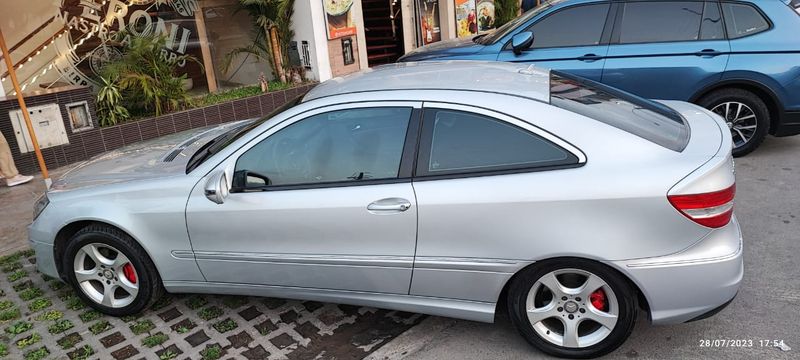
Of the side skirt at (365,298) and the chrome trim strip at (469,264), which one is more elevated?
the chrome trim strip at (469,264)

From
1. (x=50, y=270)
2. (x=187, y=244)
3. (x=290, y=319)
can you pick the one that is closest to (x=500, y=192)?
(x=290, y=319)

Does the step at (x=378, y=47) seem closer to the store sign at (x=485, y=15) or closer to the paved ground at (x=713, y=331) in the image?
the store sign at (x=485, y=15)

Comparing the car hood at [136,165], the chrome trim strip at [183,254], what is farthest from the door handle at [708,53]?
the chrome trim strip at [183,254]

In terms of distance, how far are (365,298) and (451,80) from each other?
1327 millimetres

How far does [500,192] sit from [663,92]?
12.5ft

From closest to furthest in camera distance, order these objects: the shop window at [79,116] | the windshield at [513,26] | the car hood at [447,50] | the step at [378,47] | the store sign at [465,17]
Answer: the windshield at [513,26], the car hood at [447,50], the shop window at [79,116], the step at [378,47], the store sign at [465,17]

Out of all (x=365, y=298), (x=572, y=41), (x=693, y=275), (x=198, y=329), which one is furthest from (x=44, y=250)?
(x=572, y=41)

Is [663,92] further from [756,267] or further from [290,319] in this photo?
[290,319]

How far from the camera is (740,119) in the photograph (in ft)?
19.4

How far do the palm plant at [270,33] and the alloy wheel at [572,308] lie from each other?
7198mm

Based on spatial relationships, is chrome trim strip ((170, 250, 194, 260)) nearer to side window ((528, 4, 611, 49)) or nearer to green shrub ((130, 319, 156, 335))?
green shrub ((130, 319, 156, 335))

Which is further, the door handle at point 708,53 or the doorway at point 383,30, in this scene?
the doorway at point 383,30

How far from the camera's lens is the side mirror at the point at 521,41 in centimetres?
605

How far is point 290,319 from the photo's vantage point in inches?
143
